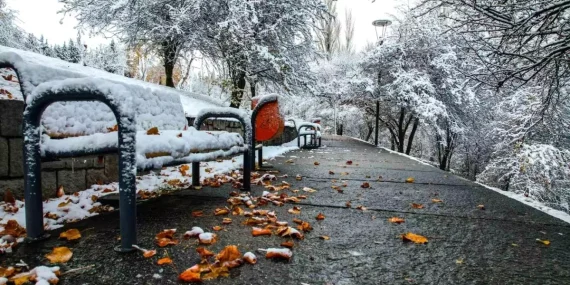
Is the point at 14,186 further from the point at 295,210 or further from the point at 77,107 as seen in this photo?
the point at 295,210

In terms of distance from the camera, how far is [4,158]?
2.10 m

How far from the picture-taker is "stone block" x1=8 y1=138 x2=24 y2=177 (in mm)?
2143

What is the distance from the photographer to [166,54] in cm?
1055

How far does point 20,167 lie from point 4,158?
0.11 m

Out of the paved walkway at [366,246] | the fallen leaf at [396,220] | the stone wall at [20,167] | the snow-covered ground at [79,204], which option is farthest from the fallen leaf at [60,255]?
the fallen leaf at [396,220]

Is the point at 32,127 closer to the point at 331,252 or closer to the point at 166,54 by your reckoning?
the point at 331,252

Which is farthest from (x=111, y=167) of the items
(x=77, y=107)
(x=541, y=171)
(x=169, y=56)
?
(x=541, y=171)

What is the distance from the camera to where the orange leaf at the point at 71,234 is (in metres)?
1.58

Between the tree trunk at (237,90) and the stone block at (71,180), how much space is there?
607cm

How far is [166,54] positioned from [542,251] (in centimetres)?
1097

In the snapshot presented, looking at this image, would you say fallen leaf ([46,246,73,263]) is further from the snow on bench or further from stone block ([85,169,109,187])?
stone block ([85,169,109,187])

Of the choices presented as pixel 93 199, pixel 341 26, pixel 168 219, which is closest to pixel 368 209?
pixel 168 219

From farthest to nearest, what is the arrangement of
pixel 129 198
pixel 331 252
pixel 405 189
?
pixel 405 189 < pixel 331 252 < pixel 129 198

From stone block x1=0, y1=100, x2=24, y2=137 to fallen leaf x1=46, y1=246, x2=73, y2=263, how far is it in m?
1.21
